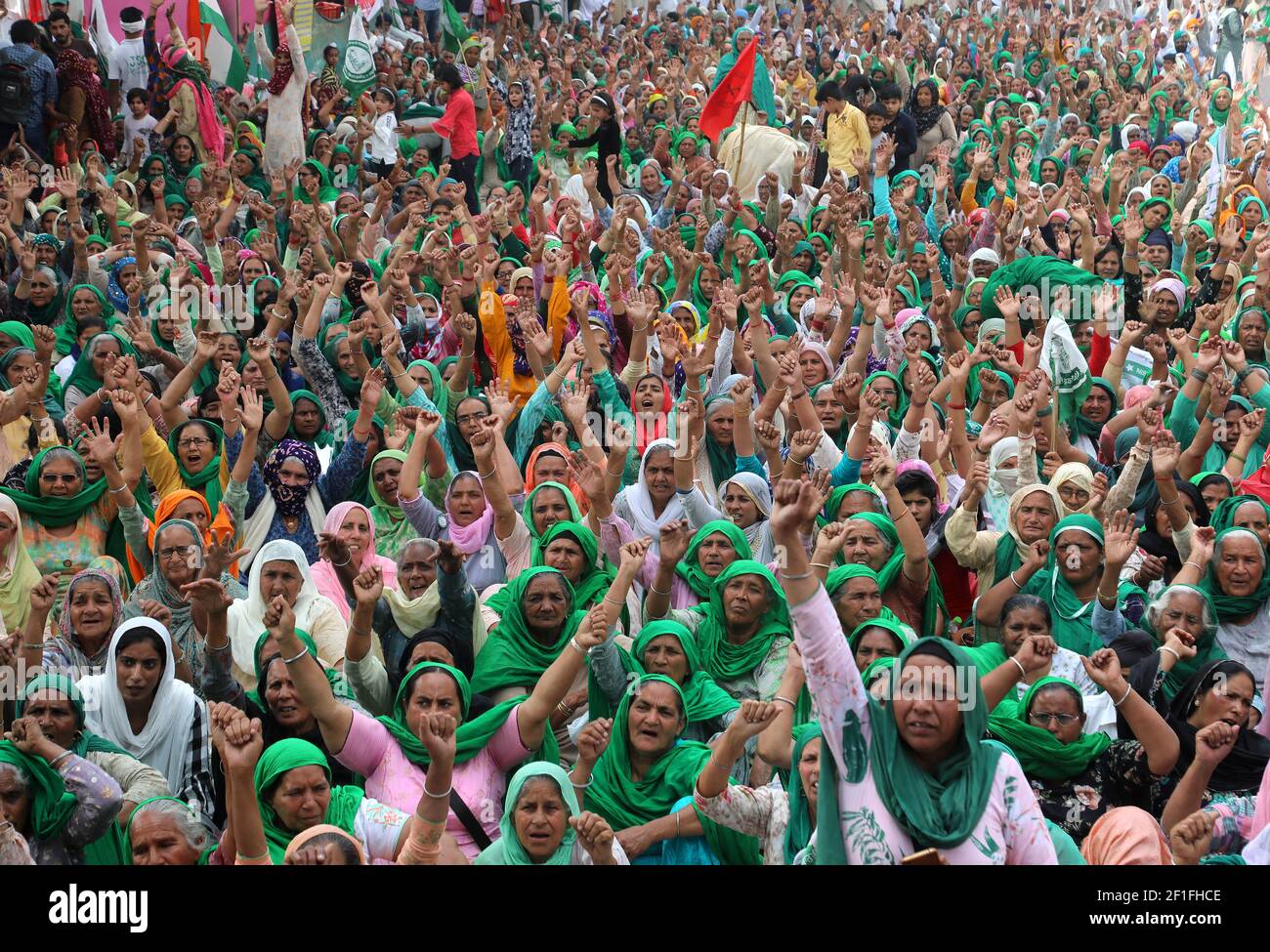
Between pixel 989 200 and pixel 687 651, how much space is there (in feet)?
21.5

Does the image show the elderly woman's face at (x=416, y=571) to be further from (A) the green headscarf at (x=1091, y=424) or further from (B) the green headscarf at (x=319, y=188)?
(B) the green headscarf at (x=319, y=188)

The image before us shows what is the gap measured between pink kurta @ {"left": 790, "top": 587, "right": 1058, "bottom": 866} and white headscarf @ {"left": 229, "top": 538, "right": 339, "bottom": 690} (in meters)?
2.41

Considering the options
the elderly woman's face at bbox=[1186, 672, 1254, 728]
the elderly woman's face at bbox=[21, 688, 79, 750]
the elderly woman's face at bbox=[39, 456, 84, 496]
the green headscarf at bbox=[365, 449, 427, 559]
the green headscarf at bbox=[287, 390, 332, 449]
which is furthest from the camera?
the green headscarf at bbox=[287, 390, 332, 449]

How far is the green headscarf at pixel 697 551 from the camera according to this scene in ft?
16.5

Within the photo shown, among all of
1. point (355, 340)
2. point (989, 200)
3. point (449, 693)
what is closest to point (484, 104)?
point (989, 200)

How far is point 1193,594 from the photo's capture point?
461cm

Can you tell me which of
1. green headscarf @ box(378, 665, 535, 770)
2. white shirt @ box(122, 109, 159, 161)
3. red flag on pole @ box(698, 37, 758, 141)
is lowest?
green headscarf @ box(378, 665, 535, 770)

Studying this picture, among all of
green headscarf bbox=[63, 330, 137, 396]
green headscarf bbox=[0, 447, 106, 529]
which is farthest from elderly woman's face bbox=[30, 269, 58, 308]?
green headscarf bbox=[0, 447, 106, 529]

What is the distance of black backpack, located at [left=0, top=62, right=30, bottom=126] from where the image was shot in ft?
30.8

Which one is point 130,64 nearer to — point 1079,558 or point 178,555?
point 178,555

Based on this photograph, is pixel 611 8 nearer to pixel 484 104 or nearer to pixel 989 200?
pixel 484 104

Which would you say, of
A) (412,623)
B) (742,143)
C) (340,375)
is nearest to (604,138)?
(742,143)

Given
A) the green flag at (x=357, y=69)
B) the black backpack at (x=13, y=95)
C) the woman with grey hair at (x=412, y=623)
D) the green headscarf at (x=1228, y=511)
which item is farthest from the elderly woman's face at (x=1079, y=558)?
the green flag at (x=357, y=69)

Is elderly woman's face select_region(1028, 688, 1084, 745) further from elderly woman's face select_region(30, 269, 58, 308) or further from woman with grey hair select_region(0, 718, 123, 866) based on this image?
elderly woman's face select_region(30, 269, 58, 308)
